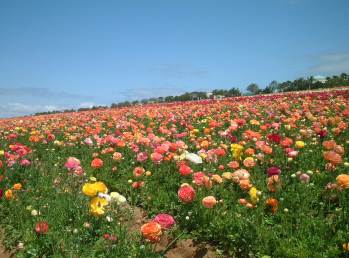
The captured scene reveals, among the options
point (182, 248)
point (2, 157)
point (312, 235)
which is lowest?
point (182, 248)

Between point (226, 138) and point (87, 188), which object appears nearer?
point (87, 188)

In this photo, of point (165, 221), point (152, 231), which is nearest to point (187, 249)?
point (165, 221)

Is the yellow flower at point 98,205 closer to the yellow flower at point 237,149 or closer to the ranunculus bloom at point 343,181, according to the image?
the yellow flower at point 237,149

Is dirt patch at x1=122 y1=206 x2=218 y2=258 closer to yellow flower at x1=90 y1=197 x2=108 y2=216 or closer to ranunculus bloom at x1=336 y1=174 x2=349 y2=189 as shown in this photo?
yellow flower at x1=90 y1=197 x2=108 y2=216

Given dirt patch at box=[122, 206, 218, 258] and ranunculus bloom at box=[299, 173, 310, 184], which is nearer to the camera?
dirt patch at box=[122, 206, 218, 258]

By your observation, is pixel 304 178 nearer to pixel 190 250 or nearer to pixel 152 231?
pixel 190 250

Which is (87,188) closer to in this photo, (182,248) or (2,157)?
(182,248)

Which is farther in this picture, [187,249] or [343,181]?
[187,249]

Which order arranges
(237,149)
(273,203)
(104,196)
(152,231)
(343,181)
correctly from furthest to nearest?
(237,149) < (273,203) < (104,196) < (343,181) < (152,231)

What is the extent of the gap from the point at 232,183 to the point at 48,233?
2.51 meters

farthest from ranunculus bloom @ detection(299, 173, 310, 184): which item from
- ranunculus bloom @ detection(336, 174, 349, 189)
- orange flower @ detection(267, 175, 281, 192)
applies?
ranunculus bloom @ detection(336, 174, 349, 189)

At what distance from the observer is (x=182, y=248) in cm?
444

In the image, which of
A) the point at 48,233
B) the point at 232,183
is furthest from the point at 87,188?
the point at 232,183

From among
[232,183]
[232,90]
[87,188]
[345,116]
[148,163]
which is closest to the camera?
[87,188]
